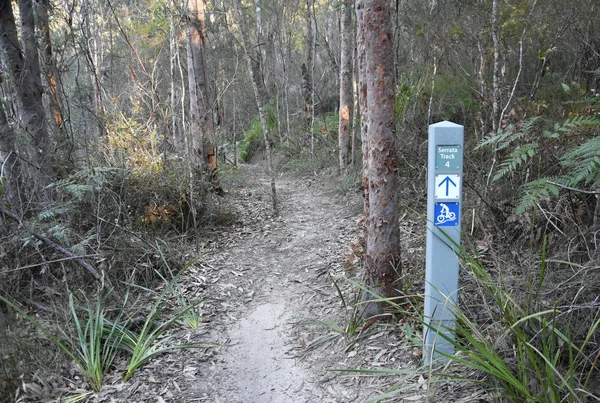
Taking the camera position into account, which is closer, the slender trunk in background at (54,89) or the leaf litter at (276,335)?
the leaf litter at (276,335)

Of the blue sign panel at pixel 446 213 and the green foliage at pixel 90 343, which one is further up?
the blue sign panel at pixel 446 213

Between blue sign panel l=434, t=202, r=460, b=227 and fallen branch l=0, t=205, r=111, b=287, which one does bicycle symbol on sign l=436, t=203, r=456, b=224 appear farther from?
fallen branch l=0, t=205, r=111, b=287

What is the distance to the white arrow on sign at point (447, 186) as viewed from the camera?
2.87 m

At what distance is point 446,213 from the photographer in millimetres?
2908

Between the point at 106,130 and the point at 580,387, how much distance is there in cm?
722

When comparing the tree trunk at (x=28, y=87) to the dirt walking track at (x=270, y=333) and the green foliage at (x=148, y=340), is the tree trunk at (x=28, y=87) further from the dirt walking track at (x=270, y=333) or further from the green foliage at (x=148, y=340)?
the green foliage at (x=148, y=340)

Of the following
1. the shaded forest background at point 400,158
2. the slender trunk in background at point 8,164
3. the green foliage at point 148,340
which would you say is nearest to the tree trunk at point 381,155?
the shaded forest background at point 400,158

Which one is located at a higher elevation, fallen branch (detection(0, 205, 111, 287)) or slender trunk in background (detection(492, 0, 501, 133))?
slender trunk in background (detection(492, 0, 501, 133))

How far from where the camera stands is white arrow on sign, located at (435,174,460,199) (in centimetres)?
287

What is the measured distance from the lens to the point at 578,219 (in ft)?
12.4

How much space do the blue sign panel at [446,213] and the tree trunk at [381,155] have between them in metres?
0.91

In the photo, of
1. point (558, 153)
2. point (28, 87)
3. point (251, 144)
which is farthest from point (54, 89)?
point (251, 144)

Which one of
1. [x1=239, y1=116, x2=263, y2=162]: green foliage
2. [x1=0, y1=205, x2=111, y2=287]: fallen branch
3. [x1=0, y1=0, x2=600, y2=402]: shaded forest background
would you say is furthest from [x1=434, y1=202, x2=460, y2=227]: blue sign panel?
[x1=239, y1=116, x2=263, y2=162]: green foliage

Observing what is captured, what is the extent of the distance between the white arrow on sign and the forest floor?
3.80 feet
